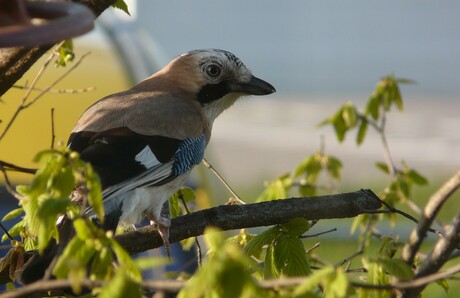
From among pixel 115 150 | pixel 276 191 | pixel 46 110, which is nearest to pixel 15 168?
pixel 115 150

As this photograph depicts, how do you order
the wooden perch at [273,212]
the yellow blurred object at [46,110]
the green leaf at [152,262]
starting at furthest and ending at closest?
the yellow blurred object at [46,110] < the wooden perch at [273,212] < the green leaf at [152,262]

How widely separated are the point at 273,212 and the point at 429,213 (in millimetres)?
393

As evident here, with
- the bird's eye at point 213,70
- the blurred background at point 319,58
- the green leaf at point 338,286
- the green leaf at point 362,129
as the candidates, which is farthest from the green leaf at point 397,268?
the blurred background at point 319,58

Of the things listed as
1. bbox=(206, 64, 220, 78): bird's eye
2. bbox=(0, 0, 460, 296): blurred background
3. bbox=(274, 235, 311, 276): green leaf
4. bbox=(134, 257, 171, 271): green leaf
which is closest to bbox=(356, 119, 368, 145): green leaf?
bbox=(206, 64, 220, 78): bird's eye

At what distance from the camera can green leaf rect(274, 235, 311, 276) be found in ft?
7.63

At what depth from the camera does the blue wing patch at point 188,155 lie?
10.7 feet

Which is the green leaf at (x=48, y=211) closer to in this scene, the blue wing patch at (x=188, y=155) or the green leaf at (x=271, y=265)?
the green leaf at (x=271, y=265)

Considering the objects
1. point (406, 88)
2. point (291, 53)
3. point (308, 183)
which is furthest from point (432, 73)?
point (308, 183)

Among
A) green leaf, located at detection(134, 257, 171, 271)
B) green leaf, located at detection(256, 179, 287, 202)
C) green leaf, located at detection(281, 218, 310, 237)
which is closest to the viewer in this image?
green leaf, located at detection(134, 257, 171, 271)

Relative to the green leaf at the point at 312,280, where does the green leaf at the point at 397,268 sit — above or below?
below

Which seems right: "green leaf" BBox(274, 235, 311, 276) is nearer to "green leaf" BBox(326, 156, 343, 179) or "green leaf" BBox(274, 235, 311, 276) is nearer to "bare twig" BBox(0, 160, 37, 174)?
"bare twig" BBox(0, 160, 37, 174)

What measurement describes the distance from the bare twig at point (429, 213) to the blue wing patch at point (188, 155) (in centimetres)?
88

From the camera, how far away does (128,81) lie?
210 inches

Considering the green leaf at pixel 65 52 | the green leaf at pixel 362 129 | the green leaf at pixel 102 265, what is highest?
the green leaf at pixel 102 265
